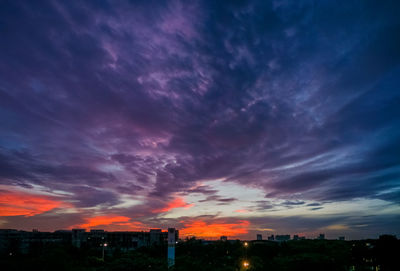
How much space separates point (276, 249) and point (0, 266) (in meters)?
67.9

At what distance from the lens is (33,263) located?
1209 inches

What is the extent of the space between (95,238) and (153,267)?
127 metres

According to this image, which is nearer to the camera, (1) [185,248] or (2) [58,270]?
(2) [58,270]

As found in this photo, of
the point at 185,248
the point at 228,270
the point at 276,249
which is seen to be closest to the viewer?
the point at 228,270

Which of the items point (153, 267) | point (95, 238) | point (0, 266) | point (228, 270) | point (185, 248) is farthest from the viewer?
point (95, 238)

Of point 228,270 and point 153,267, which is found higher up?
point 153,267

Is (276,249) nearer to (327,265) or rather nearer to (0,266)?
(327,265)

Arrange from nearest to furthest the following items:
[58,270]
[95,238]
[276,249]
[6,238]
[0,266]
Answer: [58,270], [0,266], [276,249], [6,238], [95,238]

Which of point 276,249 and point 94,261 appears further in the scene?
point 276,249

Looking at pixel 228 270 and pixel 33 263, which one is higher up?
pixel 33 263

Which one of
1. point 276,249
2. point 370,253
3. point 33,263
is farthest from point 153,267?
point 276,249

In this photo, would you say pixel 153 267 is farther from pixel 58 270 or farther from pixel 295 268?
pixel 295 268

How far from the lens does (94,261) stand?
48719 mm

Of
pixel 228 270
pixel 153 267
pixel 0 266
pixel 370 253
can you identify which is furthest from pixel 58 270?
pixel 370 253
